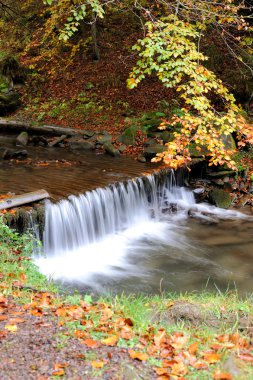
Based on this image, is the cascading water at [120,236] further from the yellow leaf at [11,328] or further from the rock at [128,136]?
the yellow leaf at [11,328]

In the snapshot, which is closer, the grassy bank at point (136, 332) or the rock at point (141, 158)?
the grassy bank at point (136, 332)

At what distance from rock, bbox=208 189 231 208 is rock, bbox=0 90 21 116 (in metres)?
10.5

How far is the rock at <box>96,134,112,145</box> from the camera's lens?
13.8 metres

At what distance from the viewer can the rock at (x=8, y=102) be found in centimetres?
1727

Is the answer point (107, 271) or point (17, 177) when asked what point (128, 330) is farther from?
point (17, 177)

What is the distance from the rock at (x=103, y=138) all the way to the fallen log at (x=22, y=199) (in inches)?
246

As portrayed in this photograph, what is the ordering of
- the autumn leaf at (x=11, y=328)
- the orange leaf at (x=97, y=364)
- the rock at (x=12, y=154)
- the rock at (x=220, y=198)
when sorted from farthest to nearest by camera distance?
the rock at (x=12, y=154) → the rock at (x=220, y=198) → the autumn leaf at (x=11, y=328) → the orange leaf at (x=97, y=364)

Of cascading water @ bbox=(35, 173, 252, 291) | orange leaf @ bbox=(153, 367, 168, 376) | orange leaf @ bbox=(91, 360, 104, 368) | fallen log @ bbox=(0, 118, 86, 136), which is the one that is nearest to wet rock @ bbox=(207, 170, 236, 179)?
cascading water @ bbox=(35, 173, 252, 291)

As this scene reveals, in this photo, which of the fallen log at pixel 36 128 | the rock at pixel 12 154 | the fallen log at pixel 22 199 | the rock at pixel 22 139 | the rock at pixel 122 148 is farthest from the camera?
the fallen log at pixel 36 128

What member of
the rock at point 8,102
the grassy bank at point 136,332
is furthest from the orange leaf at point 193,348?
the rock at point 8,102

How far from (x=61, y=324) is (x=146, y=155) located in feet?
30.5

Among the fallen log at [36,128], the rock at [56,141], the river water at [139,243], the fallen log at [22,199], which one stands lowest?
the river water at [139,243]

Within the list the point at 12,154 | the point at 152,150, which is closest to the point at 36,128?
the point at 12,154

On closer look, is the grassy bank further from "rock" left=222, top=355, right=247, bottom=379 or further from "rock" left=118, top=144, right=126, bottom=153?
"rock" left=118, top=144, right=126, bottom=153
